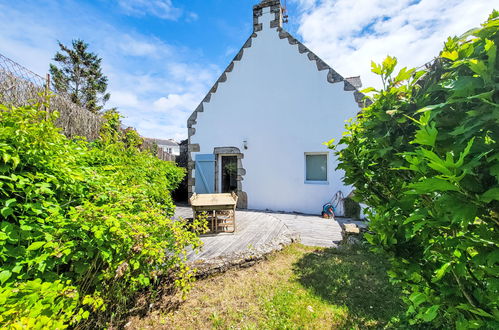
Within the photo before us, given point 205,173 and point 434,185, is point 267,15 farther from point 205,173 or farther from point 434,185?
point 434,185

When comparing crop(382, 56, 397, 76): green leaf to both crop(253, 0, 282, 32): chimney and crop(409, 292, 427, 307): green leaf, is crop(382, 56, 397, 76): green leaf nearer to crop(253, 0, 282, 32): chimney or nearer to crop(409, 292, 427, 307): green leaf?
crop(409, 292, 427, 307): green leaf

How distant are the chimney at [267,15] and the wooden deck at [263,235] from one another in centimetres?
783

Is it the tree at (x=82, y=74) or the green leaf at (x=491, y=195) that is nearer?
the green leaf at (x=491, y=195)

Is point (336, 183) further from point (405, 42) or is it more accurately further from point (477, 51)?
point (477, 51)

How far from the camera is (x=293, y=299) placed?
9.77 ft

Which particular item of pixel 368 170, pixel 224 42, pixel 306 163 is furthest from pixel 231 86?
pixel 368 170

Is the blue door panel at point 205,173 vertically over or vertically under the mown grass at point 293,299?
over

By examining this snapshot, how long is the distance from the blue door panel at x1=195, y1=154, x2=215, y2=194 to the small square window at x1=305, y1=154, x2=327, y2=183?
13.7 ft

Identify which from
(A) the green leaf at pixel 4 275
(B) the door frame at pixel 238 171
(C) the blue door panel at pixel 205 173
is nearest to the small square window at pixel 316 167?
(B) the door frame at pixel 238 171

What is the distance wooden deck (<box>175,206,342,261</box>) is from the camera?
13.8 ft

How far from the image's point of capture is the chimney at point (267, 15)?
833 cm

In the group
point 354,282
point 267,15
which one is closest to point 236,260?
point 354,282

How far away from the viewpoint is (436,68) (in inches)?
46.0

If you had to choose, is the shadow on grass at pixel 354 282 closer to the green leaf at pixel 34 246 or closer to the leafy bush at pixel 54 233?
the leafy bush at pixel 54 233
